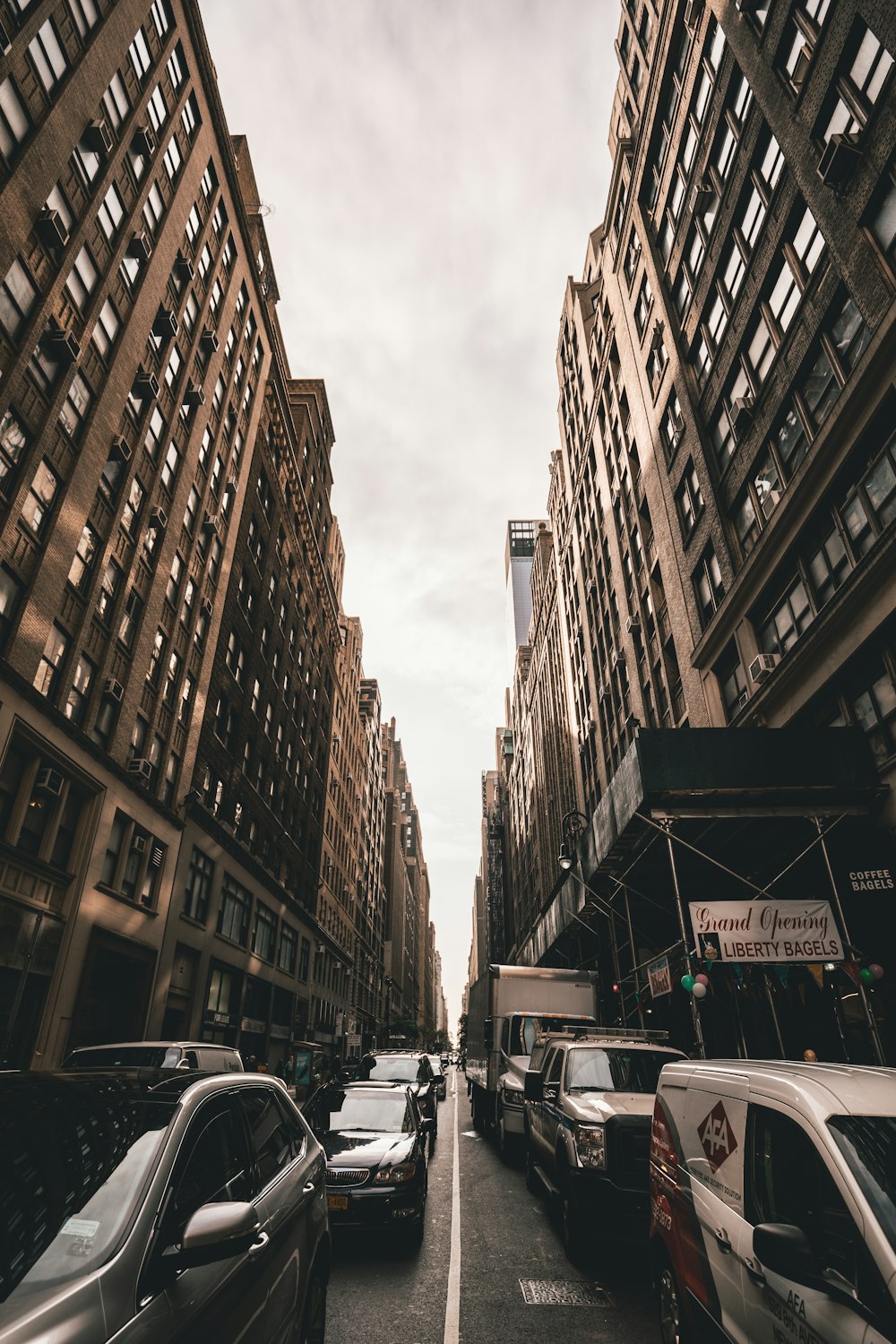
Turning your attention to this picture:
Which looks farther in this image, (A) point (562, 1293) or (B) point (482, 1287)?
(B) point (482, 1287)

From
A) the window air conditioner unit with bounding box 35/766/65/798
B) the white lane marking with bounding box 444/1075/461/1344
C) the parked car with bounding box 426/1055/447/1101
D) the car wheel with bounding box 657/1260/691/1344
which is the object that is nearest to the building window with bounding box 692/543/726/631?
the parked car with bounding box 426/1055/447/1101

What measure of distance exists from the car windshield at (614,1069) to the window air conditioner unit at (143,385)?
76.9 feet

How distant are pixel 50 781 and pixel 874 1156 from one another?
759 inches

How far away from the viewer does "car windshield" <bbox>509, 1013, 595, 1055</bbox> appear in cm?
1670

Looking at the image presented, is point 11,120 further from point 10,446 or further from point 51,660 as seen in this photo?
point 51,660

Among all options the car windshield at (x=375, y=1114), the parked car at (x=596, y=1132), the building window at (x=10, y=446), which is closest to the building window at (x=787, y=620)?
the parked car at (x=596, y=1132)

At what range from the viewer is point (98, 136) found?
68.3 feet

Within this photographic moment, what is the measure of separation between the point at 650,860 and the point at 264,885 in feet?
80.9

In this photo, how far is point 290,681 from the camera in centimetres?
4506

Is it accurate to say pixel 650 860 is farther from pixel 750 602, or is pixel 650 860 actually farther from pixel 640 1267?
pixel 640 1267

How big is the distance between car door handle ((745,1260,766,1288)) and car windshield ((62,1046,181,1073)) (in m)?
9.94

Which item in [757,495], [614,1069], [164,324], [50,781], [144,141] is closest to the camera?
[614,1069]

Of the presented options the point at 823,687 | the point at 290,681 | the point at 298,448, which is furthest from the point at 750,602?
the point at 298,448

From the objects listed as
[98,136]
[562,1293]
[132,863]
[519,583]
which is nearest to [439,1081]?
[132,863]
